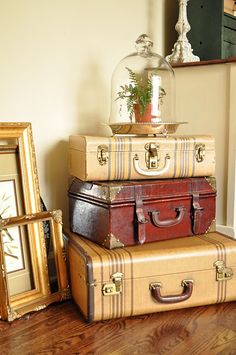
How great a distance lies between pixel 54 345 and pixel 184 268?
0.51m

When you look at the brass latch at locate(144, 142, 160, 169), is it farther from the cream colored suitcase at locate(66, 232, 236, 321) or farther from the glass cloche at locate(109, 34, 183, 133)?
the cream colored suitcase at locate(66, 232, 236, 321)

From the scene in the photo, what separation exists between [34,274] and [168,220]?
0.54 m

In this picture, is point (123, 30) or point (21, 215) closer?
point (21, 215)

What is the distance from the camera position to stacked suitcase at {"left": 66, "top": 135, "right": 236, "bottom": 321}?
1358 millimetres

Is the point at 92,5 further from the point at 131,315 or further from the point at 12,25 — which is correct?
the point at 131,315

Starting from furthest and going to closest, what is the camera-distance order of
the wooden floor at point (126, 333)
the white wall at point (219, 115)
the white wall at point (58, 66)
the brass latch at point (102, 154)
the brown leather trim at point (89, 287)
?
the white wall at point (219, 115) → the white wall at point (58, 66) → the brass latch at point (102, 154) → the brown leather trim at point (89, 287) → the wooden floor at point (126, 333)

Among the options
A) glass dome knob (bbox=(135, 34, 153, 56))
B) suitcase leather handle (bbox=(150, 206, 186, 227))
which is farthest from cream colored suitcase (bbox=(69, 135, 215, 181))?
glass dome knob (bbox=(135, 34, 153, 56))

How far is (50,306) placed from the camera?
58.5 inches

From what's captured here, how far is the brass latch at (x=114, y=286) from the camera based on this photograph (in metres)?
1.34

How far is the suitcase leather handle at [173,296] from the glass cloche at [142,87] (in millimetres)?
630

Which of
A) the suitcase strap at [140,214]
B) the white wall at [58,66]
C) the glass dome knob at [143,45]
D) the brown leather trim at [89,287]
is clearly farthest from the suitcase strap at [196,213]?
the glass dome knob at [143,45]

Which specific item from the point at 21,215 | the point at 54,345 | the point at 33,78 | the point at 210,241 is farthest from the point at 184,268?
the point at 33,78

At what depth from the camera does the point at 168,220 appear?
4.95 ft

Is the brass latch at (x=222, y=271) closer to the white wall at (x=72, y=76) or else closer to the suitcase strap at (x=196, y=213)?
the suitcase strap at (x=196, y=213)
